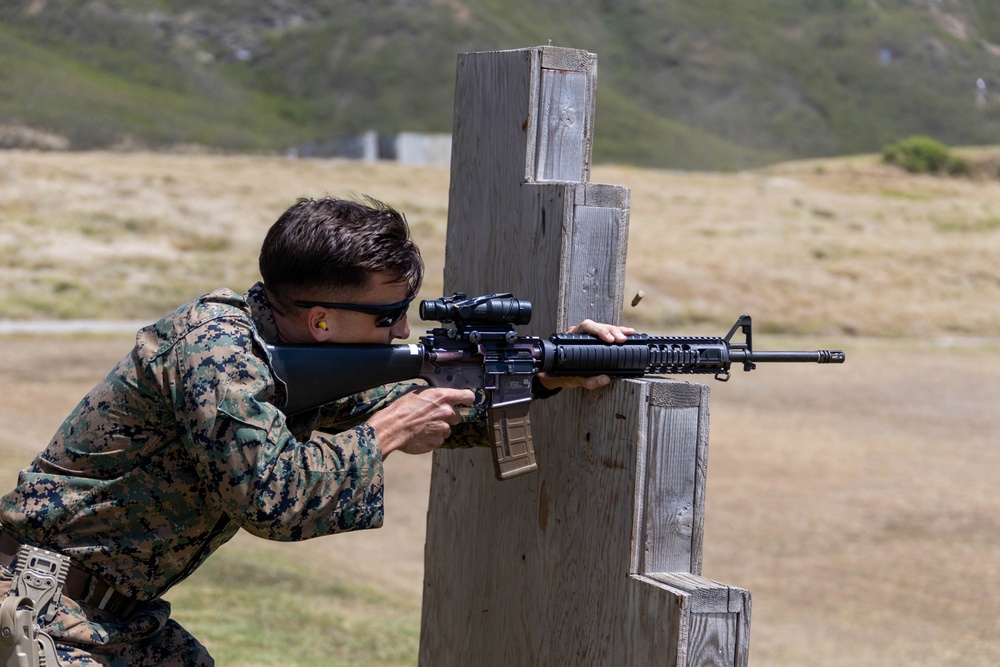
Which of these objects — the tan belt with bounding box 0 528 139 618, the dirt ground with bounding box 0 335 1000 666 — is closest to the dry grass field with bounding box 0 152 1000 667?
the dirt ground with bounding box 0 335 1000 666

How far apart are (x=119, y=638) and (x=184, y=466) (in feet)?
1.32

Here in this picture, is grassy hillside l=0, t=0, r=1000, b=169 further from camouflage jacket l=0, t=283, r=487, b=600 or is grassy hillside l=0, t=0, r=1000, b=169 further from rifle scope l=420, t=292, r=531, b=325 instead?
camouflage jacket l=0, t=283, r=487, b=600

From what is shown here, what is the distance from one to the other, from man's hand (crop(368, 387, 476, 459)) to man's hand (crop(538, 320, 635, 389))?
245 mm

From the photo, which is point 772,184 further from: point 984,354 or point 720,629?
point 720,629

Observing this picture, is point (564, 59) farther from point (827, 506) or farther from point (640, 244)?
point (640, 244)

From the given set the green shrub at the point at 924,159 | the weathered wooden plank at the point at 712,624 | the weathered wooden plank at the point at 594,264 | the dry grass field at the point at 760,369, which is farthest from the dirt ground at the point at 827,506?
the green shrub at the point at 924,159

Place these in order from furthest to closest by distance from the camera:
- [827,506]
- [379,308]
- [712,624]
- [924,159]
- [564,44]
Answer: [564,44] < [924,159] < [827,506] < [379,308] < [712,624]

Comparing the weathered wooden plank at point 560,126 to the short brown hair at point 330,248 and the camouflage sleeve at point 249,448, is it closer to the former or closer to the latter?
the short brown hair at point 330,248

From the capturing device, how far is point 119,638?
100 inches

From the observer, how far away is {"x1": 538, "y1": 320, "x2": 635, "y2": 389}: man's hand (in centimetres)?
283

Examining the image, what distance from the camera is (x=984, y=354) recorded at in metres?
22.7

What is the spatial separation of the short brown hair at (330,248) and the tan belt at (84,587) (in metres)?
0.72

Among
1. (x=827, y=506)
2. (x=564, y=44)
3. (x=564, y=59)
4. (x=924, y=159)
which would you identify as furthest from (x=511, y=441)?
(x=564, y=44)

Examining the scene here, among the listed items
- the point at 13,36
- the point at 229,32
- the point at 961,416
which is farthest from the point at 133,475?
the point at 229,32
